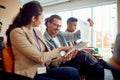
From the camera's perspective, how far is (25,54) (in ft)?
4.39

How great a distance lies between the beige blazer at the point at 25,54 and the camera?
1.33m

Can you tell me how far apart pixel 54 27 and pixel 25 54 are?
99cm

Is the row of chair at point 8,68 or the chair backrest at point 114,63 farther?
the chair backrest at point 114,63

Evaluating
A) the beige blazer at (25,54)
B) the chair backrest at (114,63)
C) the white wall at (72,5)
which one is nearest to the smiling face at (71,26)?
the chair backrest at (114,63)

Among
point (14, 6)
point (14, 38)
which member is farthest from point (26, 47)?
point (14, 6)

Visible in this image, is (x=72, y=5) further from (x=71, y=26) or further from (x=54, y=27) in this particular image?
(x=54, y=27)

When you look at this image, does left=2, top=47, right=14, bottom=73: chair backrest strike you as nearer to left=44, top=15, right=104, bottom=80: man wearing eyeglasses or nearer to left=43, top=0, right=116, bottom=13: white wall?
left=44, top=15, right=104, bottom=80: man wearing eyeglasses

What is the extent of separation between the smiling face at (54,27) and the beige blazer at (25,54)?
2.94 feet

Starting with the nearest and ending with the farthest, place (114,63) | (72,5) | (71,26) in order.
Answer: (114,63)
(71,26)
(72,5)

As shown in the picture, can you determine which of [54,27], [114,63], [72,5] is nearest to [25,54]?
[114,63]

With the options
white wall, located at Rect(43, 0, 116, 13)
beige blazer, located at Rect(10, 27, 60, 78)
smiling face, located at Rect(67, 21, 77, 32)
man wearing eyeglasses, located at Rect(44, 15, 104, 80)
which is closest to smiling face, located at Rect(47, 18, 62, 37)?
man wearing eyeglasses, located at Rect(44, 15, 104, 80)

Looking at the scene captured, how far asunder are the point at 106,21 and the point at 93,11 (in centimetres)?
51

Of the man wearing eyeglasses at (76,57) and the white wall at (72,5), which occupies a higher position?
the white wall at (72,5)

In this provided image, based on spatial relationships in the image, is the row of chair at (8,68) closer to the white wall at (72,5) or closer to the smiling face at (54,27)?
the smiling face at (54,27)
